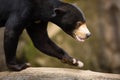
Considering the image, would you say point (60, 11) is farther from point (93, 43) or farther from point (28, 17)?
point (93, 43)

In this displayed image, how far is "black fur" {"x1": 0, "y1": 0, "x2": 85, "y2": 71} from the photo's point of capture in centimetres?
418

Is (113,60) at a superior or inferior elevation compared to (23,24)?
inferior

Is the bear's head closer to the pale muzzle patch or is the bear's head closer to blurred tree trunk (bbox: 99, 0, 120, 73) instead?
the pale muzzle patch

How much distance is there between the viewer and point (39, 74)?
14.8 feet

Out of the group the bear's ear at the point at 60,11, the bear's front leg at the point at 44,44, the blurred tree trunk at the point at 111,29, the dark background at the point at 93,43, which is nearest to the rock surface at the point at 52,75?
the bear's front leg at the point at 44,44

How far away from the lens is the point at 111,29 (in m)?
10.2

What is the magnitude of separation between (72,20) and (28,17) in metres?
0.34

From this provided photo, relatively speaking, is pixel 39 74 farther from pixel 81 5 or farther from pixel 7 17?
pixel 81 5

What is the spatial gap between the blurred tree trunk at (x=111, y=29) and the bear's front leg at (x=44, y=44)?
5455mm

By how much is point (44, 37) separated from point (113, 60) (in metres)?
5.53

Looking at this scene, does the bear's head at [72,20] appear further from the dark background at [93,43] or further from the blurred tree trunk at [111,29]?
the blurred tree trunk at [111,29]

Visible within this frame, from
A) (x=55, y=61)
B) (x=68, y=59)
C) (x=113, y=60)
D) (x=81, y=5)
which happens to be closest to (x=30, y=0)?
(x=68, y=59)

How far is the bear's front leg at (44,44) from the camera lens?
4387 millimetres

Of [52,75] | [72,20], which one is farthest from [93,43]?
[72,20]
